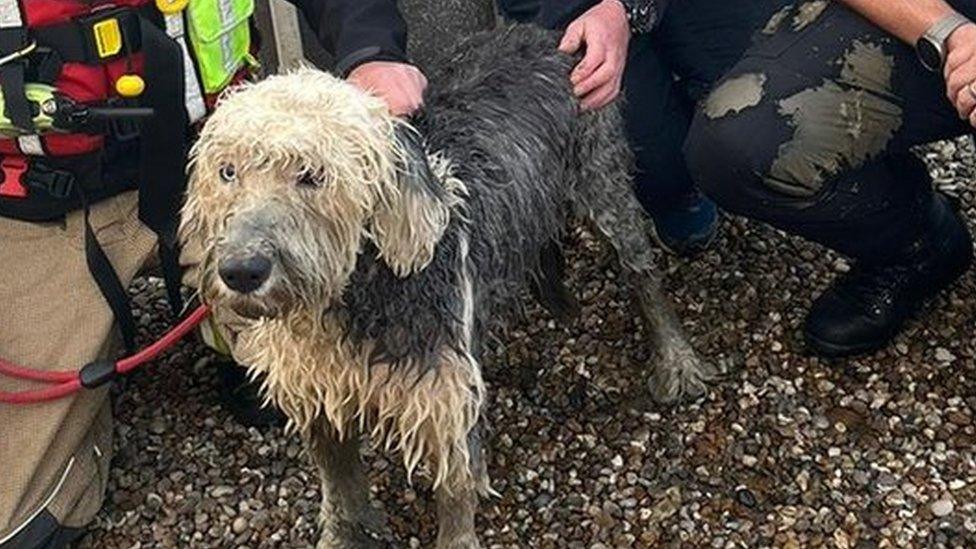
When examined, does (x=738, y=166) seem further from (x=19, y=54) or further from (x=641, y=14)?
(x=19, y=54)

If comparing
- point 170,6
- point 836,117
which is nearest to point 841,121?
point 836,117

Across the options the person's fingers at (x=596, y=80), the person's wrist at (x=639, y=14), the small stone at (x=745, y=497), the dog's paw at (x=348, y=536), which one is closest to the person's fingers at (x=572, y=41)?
the person's fingers at (x=596, y=80)

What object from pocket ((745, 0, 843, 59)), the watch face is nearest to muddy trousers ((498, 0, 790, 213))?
pocket ((745, 0, 843, 59))

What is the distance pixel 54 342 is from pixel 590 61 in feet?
5.74

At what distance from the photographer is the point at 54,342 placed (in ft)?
13.6

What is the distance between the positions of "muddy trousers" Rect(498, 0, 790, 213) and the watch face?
1.04 m

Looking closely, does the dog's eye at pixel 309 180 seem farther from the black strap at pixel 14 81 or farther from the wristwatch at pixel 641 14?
the wristwatch at pixel 641 14

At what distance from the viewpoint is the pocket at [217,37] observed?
401cm

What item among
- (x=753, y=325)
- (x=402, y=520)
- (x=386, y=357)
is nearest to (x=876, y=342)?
(x=753, y=325)

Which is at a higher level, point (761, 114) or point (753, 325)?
point (761, 114)

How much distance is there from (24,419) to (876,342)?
2.66m

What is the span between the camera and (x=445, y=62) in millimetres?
4199

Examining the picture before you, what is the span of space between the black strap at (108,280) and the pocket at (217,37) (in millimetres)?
505

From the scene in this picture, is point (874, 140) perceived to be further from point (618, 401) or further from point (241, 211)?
point (241, 211)
